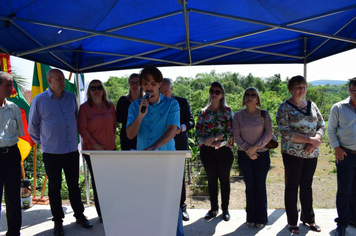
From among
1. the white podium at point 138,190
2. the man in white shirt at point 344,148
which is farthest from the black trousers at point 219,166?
the white podium at point 138,190

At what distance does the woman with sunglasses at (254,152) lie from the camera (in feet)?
10.6

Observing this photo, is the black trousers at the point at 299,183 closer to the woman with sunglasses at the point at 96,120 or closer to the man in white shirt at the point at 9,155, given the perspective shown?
the woman with sunglasses at the point at 96,120

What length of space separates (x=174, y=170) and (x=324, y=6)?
2.28 meters

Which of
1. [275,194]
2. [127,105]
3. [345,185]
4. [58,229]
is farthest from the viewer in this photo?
[275,194]

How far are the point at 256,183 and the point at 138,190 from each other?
2.17m

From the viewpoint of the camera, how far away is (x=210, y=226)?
3.39 m

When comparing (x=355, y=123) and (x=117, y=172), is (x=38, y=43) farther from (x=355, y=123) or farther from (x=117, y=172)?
(x=355, y=123)

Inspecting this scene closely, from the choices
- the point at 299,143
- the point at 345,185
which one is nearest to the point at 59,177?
the point at 299,143

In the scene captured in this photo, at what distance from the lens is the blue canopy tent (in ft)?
8.63

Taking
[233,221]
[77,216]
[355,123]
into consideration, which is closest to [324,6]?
[355,123]

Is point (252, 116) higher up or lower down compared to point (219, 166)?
higher up

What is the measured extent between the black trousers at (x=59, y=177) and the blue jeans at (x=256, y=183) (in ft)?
7.01

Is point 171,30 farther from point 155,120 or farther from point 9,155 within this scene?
point 9,155

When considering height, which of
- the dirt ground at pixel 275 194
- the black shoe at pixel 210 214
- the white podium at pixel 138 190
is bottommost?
the dirt ground at pixel 275 194
